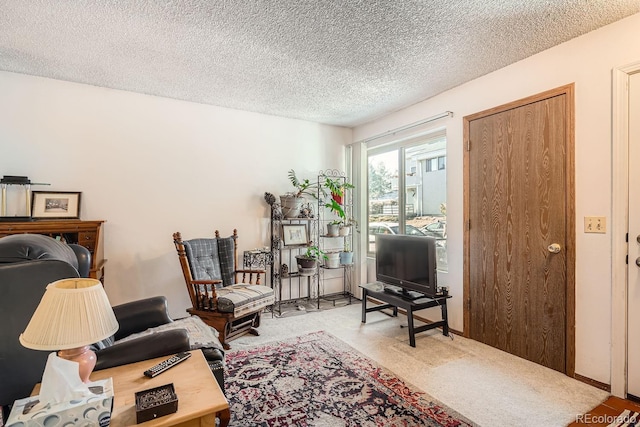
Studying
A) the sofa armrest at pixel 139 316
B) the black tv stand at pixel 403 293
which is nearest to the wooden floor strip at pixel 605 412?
the black tv stand at pixel 403 293

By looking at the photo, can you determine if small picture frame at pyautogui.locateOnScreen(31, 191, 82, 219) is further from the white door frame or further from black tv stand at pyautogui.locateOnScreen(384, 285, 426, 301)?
the white door frame

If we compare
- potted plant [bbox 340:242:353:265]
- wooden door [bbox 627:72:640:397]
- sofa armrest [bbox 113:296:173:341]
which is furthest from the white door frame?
sofa armrest [bbox 113:296:173:341]

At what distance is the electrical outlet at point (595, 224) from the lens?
223cm

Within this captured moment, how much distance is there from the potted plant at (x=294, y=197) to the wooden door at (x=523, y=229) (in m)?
1.93

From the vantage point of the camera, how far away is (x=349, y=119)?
14.4 ft

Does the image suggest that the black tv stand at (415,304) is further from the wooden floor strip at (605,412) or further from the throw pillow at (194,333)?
the throw pillow at (194,333)

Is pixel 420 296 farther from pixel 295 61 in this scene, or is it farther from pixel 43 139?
pixel 43 139

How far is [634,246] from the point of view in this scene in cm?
210

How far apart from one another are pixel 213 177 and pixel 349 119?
6.43 feet

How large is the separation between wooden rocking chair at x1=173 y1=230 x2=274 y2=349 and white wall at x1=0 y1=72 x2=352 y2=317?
393mm

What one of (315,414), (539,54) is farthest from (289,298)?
(539,54)

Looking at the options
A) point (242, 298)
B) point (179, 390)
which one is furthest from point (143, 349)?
point (242, 298)

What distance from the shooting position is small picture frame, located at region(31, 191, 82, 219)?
2.94 meters

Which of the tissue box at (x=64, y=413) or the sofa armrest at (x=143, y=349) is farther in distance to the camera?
the sofa armrest at (x=143, y=349)
